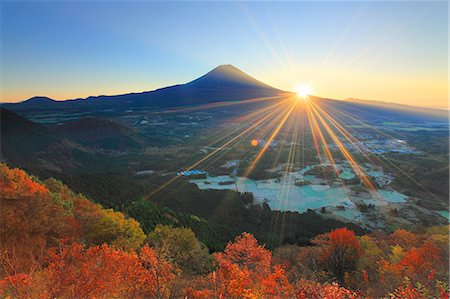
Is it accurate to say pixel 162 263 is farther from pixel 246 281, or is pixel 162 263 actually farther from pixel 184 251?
pixel 184 251

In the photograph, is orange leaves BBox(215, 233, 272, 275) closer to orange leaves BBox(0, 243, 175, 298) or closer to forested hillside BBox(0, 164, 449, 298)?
forested hillside BBox(0, 164, 449, 298)

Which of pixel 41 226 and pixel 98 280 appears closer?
pixel 98 280

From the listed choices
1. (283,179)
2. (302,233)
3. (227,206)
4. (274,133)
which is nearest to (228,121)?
(274,133)

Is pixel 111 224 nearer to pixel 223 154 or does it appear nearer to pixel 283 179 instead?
pixel 283 179

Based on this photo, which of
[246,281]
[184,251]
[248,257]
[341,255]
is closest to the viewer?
[246,281]

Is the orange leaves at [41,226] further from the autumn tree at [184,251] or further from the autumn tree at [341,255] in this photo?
the autumn tree at [341,255]

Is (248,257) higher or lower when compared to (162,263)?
lower

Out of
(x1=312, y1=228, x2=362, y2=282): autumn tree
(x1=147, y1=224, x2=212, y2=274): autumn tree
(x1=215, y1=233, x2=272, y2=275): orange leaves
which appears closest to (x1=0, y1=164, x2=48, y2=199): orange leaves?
(x1=147, y1=224, x2=212, y2=274): autumn tree

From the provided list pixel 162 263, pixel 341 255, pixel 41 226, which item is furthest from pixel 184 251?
pixel 341 255

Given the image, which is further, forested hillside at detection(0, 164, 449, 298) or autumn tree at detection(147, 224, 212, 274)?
autumn tree at detection(147, 224, 212, 274)

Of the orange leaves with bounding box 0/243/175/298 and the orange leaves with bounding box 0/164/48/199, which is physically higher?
the orange leaves with bounding box 0/164/48/199
